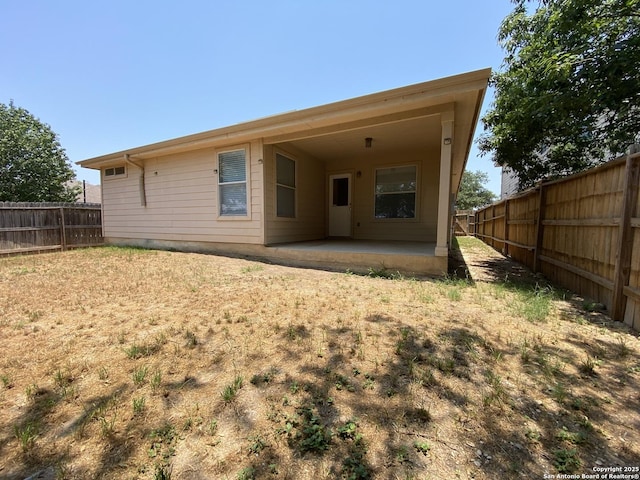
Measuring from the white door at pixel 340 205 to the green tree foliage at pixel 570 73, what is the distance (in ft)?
13.2

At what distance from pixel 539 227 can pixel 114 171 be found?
1135cm

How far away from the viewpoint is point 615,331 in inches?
103

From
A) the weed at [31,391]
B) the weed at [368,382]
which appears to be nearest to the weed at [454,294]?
the weed at [368,382]

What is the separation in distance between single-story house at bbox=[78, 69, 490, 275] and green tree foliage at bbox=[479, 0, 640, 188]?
960 mm

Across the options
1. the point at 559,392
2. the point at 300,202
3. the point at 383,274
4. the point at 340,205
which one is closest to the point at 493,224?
the point at 340,205

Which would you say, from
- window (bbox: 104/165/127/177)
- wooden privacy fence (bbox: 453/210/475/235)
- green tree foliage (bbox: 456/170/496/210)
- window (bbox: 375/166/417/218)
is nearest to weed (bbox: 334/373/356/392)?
window (bbox: 375/166/417/218)

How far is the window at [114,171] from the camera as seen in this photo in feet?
28.3

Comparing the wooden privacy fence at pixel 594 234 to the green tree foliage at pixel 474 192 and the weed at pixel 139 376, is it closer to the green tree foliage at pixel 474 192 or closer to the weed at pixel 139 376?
the weed at pixel 139 376

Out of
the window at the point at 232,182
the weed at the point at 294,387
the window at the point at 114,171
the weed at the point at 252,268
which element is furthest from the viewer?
the window at the point at 114,171

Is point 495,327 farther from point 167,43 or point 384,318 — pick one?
point 167,43

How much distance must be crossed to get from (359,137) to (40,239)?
976 centimetres

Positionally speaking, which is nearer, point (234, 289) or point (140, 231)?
point (234, 289)

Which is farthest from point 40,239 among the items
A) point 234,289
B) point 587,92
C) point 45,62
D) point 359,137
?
point 587,92

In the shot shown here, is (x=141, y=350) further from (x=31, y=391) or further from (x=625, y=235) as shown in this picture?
(x=625, y=235)
